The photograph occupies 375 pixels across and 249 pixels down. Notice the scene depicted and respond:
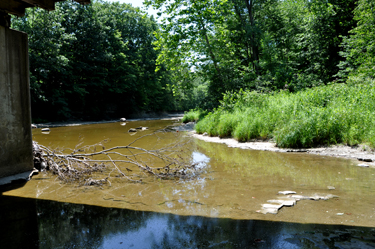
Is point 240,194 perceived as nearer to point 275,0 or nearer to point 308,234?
point 308,234

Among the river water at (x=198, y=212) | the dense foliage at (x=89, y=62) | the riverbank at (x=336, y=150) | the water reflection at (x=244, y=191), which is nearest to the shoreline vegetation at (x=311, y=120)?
the riverbank at (x=336, y=150)

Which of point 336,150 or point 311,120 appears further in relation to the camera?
point 311,120

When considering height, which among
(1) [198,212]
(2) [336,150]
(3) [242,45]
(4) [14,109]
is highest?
(3) [242,45]

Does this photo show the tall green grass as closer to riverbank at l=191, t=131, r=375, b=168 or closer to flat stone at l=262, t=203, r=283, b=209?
riverbank at l=191, t=131, r=375, b=168

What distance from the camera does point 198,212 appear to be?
3.78 metres

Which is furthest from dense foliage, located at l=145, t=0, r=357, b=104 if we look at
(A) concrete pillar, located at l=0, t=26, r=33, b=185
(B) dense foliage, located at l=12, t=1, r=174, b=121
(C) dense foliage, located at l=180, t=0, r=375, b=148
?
(A) concrete pillar, located at l=0, t=26, r=33, b=185

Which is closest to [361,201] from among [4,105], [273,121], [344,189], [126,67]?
[344,189]

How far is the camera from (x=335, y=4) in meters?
18.8

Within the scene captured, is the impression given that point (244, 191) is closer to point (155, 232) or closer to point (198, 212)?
point (198, 212)

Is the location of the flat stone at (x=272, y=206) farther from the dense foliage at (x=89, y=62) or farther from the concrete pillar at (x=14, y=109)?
the dense foliage at (x=89, y=62)

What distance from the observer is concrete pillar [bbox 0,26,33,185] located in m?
5.50

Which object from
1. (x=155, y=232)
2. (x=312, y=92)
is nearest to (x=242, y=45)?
(x=312, y=92)

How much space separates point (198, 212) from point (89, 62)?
33.6 meters

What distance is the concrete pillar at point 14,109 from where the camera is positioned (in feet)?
18.0
